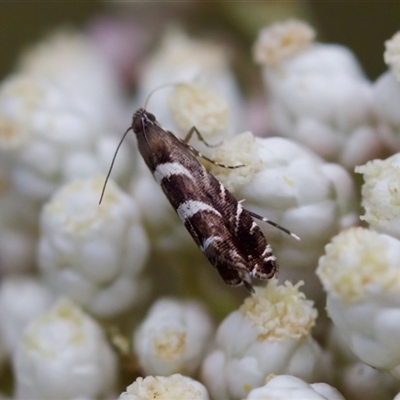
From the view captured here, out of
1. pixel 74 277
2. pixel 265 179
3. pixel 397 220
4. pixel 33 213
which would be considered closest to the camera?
pixel 397 220

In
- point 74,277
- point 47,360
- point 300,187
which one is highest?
point 300,187

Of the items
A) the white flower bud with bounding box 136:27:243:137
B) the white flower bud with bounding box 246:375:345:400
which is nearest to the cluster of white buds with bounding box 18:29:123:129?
the white flower bud with bounding box 136:27:243:137

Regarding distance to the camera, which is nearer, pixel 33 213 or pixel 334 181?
pixel 334 181

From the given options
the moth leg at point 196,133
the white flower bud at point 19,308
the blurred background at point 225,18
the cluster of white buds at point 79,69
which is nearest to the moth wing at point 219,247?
the moth leg at point 196,133

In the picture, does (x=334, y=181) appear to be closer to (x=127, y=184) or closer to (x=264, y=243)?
(x=264, y=243)

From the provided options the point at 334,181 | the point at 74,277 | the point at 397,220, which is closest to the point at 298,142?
the point at 334,181

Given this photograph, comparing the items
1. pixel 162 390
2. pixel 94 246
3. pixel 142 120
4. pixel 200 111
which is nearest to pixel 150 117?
pixel 142 120

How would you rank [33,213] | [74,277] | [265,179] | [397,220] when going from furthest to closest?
[33,213] → [74,277] → [265,179] → [397,220]
